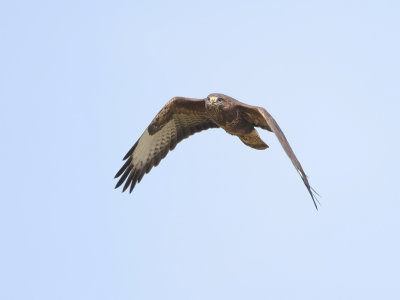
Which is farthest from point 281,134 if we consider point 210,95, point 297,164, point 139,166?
point 139,166

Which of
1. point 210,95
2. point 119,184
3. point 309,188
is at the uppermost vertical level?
point 210,95

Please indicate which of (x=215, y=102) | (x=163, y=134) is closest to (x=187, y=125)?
(x=163, y=134)

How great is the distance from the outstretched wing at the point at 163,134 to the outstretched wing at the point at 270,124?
964mm

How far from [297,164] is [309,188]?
0.50 meters

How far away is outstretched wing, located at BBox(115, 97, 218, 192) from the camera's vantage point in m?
14.3

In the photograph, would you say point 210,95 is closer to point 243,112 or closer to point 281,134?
point 243,112

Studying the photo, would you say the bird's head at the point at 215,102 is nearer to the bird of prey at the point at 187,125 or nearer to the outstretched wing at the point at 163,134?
the bird of prey at the point at 187,125

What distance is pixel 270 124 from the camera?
12.4m

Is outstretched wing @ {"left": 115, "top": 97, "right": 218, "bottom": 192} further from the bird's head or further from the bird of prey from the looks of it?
the bird's head

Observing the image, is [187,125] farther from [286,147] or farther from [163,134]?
[286,147]

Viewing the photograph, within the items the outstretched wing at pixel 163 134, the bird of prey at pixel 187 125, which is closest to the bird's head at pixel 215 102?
the bird of prey at pixel 187 125

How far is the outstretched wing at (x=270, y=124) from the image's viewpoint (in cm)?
1168

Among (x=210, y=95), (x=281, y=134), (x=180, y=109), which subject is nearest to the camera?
(x=281, y=134)

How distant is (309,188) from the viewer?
11430mm
